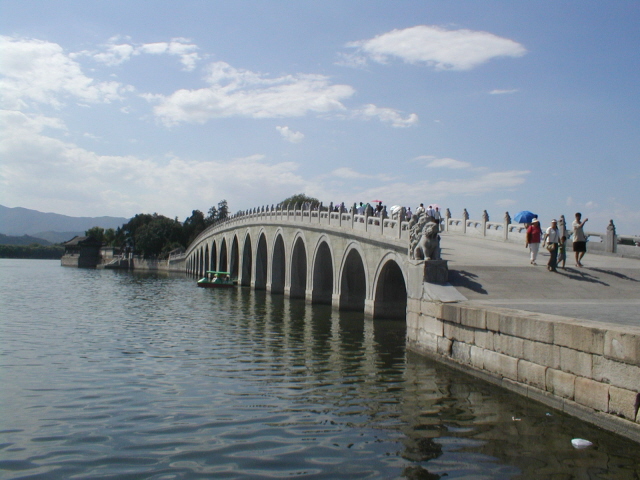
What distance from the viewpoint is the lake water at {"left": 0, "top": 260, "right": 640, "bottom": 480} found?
20.1 ft

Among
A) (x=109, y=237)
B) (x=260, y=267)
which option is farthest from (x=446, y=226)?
(x=109, y=237)

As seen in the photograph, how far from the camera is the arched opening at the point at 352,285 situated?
80.9 ft

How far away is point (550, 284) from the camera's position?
1357 cm

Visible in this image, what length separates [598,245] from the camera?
65.0ft

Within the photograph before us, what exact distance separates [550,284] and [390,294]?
8.36 m

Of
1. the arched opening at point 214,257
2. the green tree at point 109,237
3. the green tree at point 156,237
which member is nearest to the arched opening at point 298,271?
the arched opening at point 214,257

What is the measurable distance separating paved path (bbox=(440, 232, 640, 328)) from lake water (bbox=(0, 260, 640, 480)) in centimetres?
221

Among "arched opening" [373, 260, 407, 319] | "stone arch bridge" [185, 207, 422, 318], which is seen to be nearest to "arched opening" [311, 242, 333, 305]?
"stone arch bridge" [185, 207, 422, 318]

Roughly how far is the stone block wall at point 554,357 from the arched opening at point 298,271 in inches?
802

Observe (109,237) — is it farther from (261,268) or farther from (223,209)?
(261,268)

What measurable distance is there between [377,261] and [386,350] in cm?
647

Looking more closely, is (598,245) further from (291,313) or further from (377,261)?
(291,313)

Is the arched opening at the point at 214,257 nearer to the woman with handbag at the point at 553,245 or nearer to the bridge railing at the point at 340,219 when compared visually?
the bridge railing at the point at 340,219

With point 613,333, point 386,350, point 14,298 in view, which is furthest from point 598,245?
point 14,298
